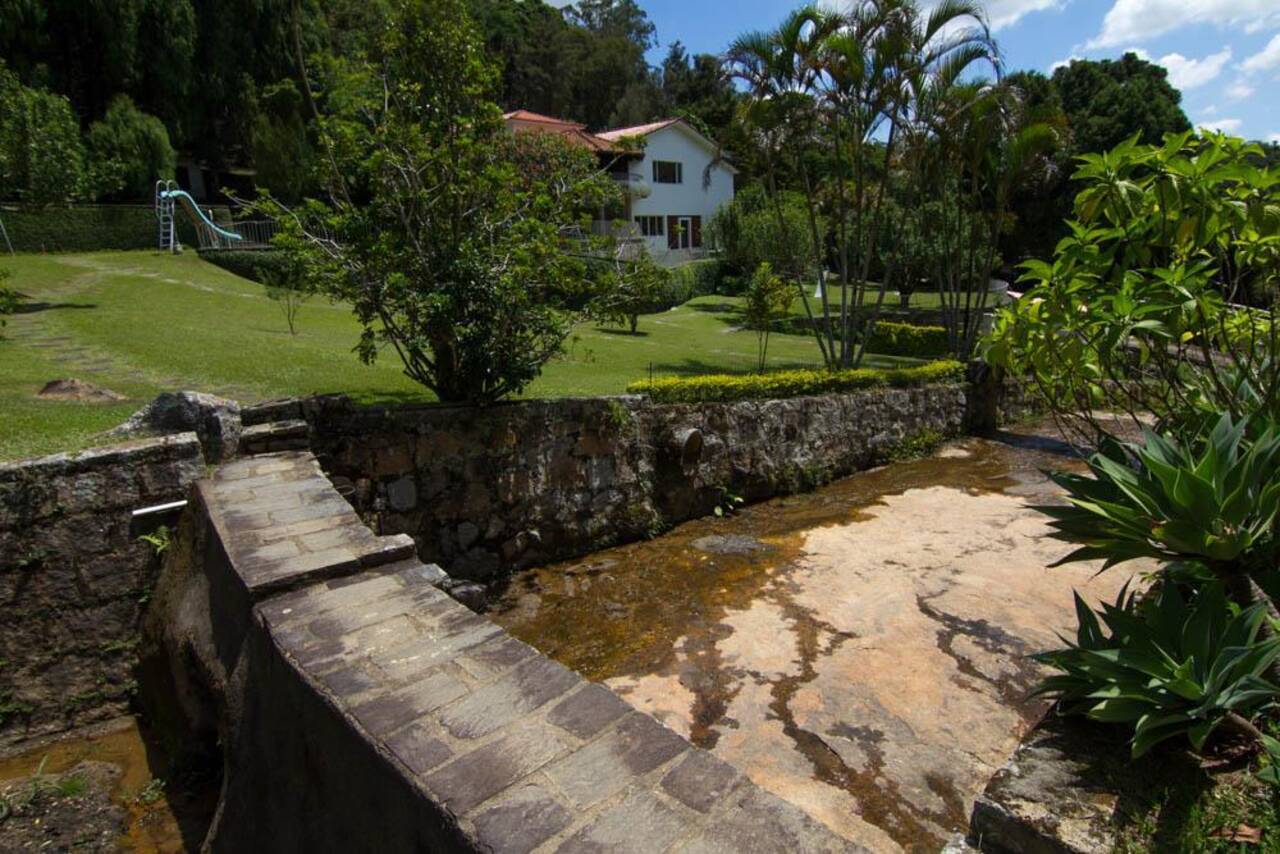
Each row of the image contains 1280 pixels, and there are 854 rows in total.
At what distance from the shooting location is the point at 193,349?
11125 millimetres

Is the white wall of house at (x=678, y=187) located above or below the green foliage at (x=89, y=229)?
above

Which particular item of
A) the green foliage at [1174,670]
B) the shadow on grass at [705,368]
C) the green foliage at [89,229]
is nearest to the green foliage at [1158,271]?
the green foliage at [1174,670]

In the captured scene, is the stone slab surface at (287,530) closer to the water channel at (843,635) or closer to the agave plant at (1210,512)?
the water channel at (843,635)

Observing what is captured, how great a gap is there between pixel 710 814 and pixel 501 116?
7255mm

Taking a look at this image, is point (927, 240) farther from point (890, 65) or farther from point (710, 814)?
point (710, 814)

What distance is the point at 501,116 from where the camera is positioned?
24.8 feet

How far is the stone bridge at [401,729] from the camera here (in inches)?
76.2

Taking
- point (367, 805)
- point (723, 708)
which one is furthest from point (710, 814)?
point (723, 708)

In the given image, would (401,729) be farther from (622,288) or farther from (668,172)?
(668,172)

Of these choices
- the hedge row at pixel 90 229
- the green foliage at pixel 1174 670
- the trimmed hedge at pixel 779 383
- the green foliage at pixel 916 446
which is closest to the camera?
the green foliage at pixel 1174 670

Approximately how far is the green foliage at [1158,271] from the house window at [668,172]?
32.4 metres

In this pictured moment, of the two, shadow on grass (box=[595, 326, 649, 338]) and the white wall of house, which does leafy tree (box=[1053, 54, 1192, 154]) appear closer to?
the white wall of house

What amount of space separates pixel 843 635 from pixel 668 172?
106ft

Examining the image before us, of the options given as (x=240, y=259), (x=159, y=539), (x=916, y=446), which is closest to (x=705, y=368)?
(x=916, y=446)
